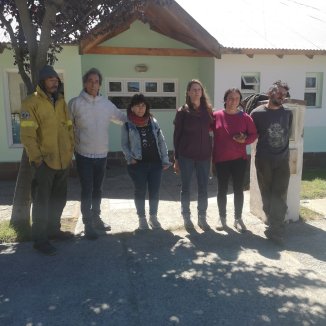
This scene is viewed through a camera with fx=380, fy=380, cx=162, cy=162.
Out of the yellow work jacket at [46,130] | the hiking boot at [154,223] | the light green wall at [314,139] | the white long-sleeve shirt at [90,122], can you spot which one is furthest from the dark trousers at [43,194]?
the light green wall at [314,139]

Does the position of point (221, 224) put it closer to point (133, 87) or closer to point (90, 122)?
point (90, 122)

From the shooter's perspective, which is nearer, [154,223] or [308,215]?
[154,223]

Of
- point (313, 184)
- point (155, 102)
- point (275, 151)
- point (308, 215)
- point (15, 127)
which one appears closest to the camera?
point (275, 151)

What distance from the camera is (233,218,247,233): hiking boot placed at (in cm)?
486

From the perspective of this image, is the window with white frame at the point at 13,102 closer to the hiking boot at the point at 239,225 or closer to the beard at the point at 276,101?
the hiking boot at the point at 239,225

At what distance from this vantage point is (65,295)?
10.8 ft

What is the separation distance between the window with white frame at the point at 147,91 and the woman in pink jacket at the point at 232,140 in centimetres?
607

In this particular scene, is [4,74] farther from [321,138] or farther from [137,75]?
[321,138]

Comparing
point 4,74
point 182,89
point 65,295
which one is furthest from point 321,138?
point 65,295

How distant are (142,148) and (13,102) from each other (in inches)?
210

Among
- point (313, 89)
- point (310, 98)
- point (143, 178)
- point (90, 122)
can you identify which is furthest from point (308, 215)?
point (313, 89)

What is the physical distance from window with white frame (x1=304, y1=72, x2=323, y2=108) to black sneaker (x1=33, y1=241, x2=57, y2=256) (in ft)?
27.3

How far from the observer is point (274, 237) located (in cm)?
447

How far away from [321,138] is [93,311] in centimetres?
892
